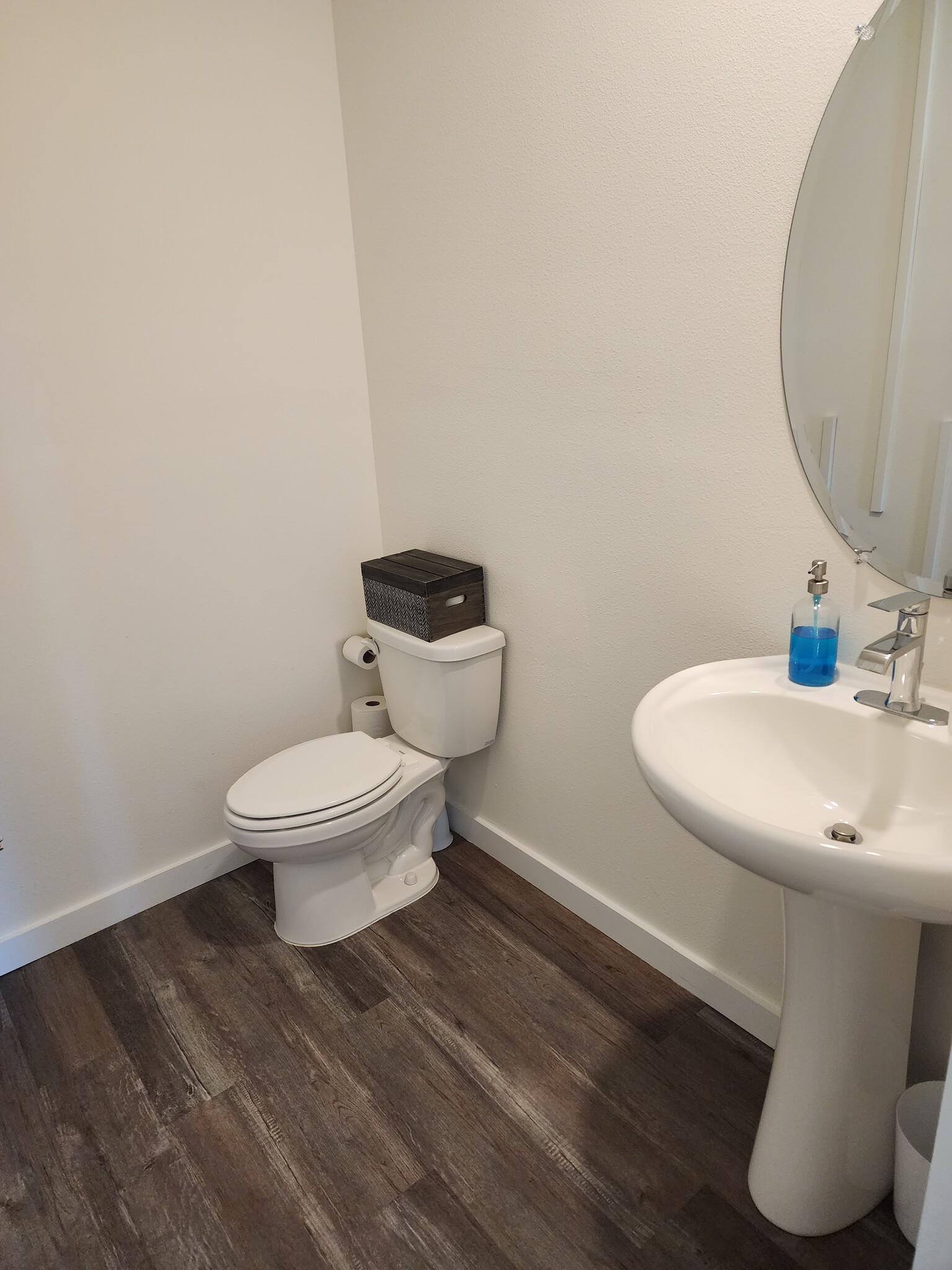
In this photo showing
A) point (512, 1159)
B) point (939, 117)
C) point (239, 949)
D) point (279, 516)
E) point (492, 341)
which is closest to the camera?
point (939, 117)

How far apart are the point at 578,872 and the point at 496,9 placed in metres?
1.86

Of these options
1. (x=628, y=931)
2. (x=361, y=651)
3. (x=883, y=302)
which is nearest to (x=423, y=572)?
(x=361, y=651)

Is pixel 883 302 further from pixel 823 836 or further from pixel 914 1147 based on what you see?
pixel 914 1147

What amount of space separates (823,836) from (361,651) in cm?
149

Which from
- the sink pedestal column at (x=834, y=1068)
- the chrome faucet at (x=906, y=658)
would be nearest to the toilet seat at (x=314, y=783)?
the sink pedestal column at (x=834, y=1068)

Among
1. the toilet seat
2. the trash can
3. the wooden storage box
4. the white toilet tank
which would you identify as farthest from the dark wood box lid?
the trash can

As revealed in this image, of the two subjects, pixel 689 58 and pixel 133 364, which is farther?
pixel 133 364

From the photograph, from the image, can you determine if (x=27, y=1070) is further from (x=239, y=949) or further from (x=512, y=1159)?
(x=512, y=1159)

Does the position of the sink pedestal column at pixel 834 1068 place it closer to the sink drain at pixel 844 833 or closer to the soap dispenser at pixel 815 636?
the sink drain at pixel 844 833

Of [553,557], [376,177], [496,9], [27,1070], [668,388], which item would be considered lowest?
[27,1070]

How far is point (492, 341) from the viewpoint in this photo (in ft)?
5.93

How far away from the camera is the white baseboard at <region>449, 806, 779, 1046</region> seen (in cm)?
163

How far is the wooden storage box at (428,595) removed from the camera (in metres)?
1.94

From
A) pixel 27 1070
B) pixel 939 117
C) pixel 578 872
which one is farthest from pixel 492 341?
pixel 27 1070
